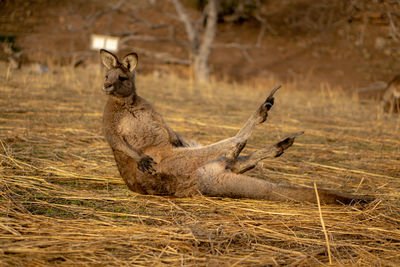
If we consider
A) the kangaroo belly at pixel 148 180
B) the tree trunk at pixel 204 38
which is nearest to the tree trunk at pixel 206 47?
the tree trunk at pixel 204 38

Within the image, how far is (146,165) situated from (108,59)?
81cm

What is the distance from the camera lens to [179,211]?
2.47 metres

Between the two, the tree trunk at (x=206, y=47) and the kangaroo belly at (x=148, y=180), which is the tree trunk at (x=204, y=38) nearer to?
the tree trunk at (x=206, y=47)

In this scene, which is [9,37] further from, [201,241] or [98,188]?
[201,241]

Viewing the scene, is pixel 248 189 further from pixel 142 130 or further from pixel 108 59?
pixel 108 59

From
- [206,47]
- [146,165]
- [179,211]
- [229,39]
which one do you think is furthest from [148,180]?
[229,39]

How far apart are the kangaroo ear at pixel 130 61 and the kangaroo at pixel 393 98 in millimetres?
6164

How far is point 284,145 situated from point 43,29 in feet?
65.1

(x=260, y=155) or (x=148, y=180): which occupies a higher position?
(x=260, y=155)

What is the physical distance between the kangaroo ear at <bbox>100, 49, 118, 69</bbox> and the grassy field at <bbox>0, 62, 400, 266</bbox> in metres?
0.89

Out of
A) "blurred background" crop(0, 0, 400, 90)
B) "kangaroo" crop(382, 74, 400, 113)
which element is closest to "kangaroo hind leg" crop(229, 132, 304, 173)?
"kangaroo" crop(382, 74, 400, 113)

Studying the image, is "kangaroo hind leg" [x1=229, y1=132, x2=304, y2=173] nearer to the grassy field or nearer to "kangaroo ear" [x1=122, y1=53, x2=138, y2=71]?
the grassy field

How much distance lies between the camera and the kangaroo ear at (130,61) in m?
2.84

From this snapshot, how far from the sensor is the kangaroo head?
2.70 metres
